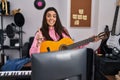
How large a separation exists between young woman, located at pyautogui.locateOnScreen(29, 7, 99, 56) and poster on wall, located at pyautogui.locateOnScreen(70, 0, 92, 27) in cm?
168

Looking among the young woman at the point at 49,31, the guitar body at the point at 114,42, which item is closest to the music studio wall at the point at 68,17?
the guitar body at the point at 114,42

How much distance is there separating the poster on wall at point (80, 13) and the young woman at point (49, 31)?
1678 millimetres

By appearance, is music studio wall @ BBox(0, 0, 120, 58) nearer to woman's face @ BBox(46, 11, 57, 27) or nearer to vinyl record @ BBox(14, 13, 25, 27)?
vinyl record @ BBox(14, 13, 25, 27)

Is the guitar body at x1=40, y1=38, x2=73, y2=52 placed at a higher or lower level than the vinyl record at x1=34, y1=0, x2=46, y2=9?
lower

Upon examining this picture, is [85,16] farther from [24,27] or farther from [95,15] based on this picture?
[24,27]

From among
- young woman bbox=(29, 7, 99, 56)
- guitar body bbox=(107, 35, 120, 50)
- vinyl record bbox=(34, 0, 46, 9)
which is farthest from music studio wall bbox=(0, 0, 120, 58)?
young woman bbox=(29, 7, 99, 56)

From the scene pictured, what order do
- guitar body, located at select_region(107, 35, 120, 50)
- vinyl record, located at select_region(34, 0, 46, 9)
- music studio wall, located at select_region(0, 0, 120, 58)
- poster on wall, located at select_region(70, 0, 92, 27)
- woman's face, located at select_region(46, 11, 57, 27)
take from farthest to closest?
vinyl record, located at select_region(34, 0, 46, 9), poster on wall, located at select_region(70, 0, 92, 27), music studio wall, located at select_region(0, 0, 120, 58), guitar body, located at select_region(107, 35, 120, 50), woman's face, located at select_region(46, 11, 57, 27)

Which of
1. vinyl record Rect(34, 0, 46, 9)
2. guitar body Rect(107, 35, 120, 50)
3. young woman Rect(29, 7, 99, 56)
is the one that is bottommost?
guitar body Rect(107, 35, 120, 50)

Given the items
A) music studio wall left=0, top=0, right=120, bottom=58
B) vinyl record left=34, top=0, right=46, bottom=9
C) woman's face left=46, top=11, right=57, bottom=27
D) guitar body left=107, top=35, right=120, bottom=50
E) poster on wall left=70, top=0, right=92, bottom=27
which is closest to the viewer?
woman's face left=46, top=11, right=57, bottom=27

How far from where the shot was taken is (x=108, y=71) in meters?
2.60

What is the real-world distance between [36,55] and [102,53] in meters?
2.34

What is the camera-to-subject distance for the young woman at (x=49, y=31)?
2.03m

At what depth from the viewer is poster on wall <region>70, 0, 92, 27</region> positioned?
368 cm

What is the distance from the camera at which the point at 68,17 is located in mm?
3691
